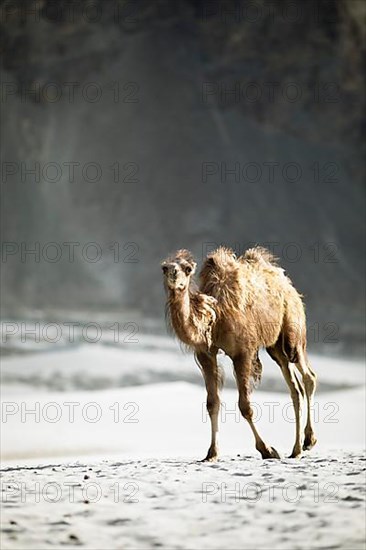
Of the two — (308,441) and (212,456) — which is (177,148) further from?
(212,456)

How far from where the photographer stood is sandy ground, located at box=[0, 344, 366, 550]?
557 centimetres

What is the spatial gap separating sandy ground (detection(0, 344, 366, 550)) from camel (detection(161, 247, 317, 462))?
0.58 metres

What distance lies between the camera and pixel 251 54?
1059 inches

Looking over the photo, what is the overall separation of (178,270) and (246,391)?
1.09 meters

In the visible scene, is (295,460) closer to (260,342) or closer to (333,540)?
(260,342)

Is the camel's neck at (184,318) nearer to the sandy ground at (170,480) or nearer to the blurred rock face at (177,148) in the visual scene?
the sandy ground at (170,480)

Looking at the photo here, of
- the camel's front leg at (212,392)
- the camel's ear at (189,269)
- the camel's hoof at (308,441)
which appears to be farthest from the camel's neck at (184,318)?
the camel's hoof at (308,441)

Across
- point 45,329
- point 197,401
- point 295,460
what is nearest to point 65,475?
point 295,460

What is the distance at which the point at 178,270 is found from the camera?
727cm

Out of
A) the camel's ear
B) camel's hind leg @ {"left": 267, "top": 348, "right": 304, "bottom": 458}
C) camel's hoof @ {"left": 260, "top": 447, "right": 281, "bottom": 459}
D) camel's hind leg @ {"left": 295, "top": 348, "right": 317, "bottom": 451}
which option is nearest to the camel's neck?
the camel's ear

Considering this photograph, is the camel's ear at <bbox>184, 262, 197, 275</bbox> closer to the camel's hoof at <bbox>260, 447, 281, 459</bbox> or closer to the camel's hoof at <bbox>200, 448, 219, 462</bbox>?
the camel's hoof at <bbox>200, 448, 219, 462</bbox>

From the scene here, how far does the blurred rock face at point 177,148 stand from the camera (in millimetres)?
26281

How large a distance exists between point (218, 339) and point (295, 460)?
3.44 feet

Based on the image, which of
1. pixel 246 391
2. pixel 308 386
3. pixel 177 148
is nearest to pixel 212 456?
pixel 246 391
